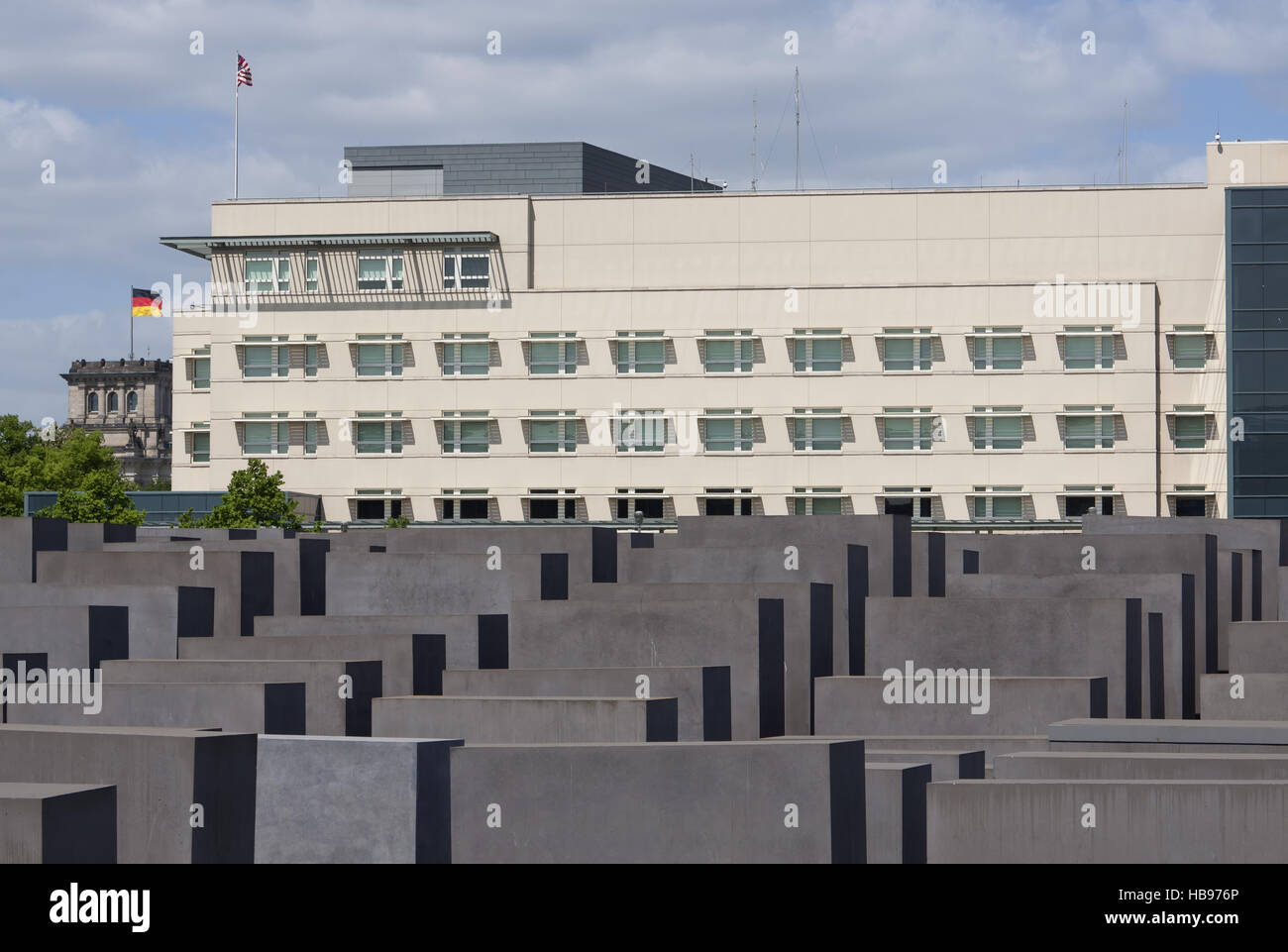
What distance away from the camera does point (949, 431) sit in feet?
274

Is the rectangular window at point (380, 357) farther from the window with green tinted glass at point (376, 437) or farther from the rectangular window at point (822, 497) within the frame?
the rectangular window at point (822, 497)

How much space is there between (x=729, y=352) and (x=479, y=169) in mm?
18917

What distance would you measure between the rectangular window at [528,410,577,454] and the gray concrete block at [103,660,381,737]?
5972 cm

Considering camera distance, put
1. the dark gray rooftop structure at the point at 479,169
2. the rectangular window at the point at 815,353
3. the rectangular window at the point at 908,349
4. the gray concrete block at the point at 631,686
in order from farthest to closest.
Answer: the dark gray rooftop structure at the point at 479,169, the rectangular window at the point at 815,353, the rectangular window at the point at 908,349, the gray concrete block at the point at 631,686

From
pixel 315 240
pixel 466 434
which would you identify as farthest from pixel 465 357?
pixel 315 240

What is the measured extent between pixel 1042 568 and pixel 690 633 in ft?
51.9

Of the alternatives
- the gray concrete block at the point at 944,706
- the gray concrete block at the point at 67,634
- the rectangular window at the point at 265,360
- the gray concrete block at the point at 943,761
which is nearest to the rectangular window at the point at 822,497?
Answer: the rectangular window at the point at 265,360

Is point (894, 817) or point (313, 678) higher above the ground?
point (313, 678)

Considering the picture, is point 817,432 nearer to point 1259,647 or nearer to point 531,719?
point 1259,647

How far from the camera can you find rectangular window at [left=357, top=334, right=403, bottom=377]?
3440 inches

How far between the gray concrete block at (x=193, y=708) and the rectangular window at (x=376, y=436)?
62.0 meters

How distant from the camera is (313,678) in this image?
25922 mm

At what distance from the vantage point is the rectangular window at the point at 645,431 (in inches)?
3356
